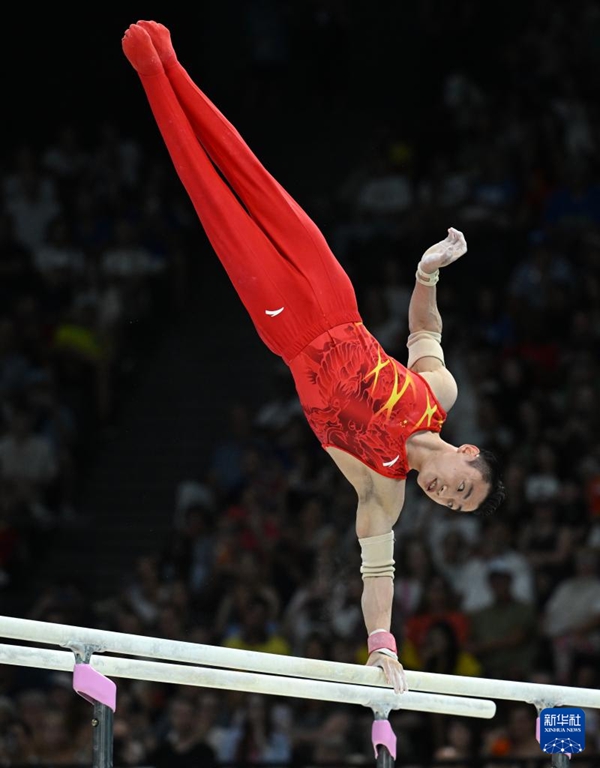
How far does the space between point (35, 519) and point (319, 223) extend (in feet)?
11.1

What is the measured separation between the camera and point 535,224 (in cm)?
1041

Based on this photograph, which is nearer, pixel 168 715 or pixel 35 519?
pixel 168 715

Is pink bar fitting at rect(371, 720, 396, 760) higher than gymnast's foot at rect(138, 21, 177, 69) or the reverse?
the reverse

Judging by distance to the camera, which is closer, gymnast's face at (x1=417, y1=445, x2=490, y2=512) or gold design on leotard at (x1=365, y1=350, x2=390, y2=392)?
gymnast's face at (x1=417, y1=445, x2=490, y2=512)

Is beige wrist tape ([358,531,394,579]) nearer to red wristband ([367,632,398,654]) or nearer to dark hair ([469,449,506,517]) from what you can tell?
red wristband ([367,632,398,654])

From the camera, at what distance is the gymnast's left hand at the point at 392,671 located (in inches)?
175

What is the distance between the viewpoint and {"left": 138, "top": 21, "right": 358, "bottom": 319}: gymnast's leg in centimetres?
527

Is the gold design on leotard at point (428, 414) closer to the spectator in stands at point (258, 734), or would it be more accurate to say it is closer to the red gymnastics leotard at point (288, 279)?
the red gymnastics leotard at point (288, 279)

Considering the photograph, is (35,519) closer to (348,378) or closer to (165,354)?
(165,354)

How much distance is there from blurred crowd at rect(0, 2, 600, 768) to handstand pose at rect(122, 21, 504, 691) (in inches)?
109

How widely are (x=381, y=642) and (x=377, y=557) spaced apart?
13.4 inches

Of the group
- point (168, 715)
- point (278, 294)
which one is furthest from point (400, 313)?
point (278, 294)

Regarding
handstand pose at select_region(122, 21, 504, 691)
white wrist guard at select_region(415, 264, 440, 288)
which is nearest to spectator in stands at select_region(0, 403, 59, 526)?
handstand pose at select_region(122, 21, 504, 691)

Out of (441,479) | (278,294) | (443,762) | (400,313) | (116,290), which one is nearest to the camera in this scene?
(441,479)
